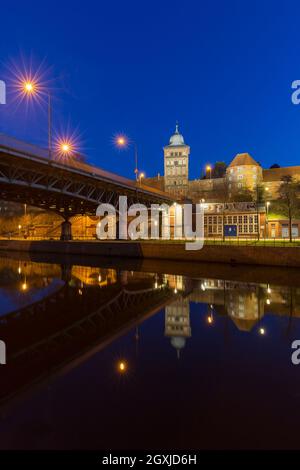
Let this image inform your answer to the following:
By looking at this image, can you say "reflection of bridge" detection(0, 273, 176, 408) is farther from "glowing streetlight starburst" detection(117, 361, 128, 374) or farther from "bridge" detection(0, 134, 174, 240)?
"bridge" detection(0, 134, 174, 240)

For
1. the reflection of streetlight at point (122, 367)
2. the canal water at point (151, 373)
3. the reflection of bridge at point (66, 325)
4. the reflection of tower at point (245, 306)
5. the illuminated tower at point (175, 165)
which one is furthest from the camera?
the illuminated tower at point (175, 165)

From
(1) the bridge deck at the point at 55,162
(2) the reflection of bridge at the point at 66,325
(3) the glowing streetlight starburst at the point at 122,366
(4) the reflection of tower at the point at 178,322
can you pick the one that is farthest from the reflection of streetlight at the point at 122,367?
(1) the bridge deck at the point at 55,162

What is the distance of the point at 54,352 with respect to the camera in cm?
1025

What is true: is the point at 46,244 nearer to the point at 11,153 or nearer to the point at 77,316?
the point at 11,153

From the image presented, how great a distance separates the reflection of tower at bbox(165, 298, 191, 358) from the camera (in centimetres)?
1137

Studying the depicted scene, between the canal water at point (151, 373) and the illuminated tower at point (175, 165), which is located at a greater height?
the illuminated tower at point (175, 165)

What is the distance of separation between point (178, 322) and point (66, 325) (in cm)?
512

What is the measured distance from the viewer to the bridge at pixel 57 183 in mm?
32653

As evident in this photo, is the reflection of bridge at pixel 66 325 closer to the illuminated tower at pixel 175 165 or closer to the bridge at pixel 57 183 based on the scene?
the bridge at pixel 57 183

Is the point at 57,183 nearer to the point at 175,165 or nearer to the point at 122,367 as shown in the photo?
the point at 122,367

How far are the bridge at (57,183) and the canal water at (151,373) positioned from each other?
19.3m

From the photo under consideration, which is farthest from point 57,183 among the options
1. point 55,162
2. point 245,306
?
point 245,306

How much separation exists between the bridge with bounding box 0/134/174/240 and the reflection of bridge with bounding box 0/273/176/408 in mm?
17517
